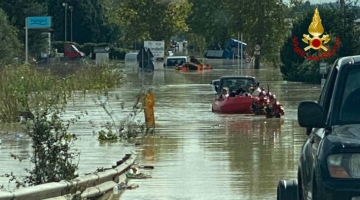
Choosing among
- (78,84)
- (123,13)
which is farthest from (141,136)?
(123,13)

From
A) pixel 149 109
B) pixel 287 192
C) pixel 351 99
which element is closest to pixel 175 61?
pixel 149 109

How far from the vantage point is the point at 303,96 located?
45312 millimetres

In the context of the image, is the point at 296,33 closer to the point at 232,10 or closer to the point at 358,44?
the point at 358,44

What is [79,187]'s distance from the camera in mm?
11750

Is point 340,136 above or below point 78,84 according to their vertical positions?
above

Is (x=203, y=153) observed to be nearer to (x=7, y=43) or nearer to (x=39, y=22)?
(x=7, y=43)

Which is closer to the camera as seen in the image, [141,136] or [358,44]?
[141,136]

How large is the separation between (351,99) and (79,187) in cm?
471

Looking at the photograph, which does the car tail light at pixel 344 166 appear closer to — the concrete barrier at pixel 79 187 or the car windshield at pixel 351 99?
the car windshield at pixel 351 99

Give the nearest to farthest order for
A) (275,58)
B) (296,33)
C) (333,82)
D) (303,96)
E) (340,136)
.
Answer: (340,136) → (333,82) → (303,96) → (296,33) → (275,58)

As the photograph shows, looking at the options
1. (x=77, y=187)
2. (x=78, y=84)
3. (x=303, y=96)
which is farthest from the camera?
(x=78, y=84)

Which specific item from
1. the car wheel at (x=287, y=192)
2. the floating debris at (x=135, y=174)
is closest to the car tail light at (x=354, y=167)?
the car wheel at (x=287, y=192)

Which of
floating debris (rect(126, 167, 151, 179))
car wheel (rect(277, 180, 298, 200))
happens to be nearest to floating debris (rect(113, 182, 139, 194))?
floating debris (rect(126, 167, 151, 179))

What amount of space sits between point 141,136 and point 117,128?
1421 mm
